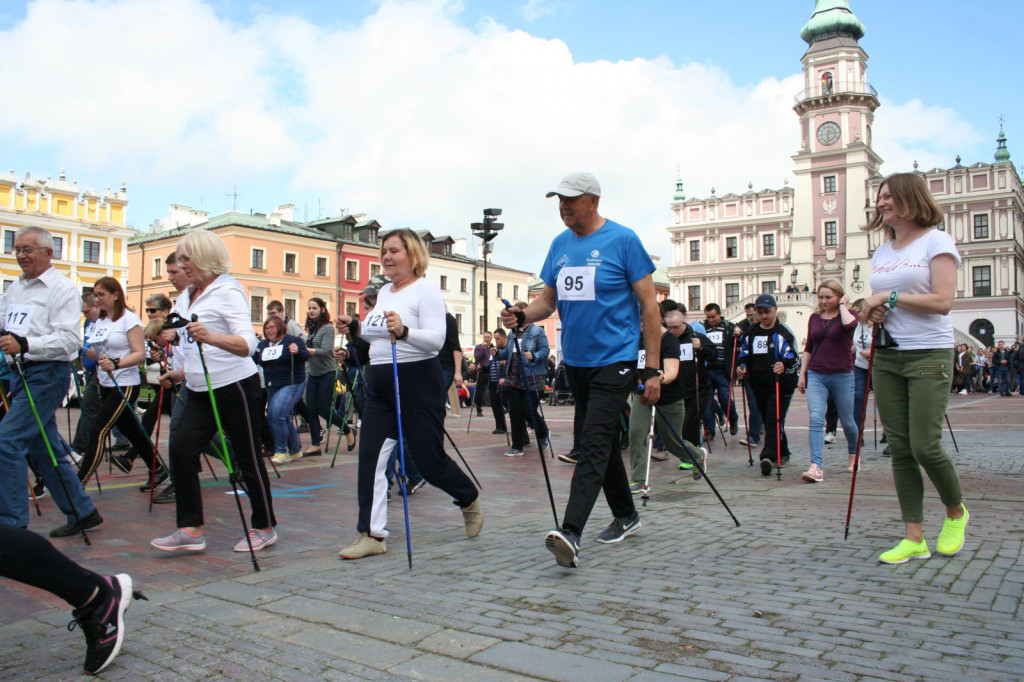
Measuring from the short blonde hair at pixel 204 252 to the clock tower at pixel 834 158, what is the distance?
221 ft

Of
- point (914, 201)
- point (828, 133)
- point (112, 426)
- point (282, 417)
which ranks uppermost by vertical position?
point (828, 133)

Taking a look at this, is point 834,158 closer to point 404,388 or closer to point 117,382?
point 117,382

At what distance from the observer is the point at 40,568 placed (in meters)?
3.00

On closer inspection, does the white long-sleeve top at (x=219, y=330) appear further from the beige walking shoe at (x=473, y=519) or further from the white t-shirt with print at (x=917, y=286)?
the white t-shirt with print at (x=917, y=286)

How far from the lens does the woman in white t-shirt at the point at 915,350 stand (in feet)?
14.4

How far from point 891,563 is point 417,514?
11.6 feet

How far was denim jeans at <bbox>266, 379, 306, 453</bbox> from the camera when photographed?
33.5 feet

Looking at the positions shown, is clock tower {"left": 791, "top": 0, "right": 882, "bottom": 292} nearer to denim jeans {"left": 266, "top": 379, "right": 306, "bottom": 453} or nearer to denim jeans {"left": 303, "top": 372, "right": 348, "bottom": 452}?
denim jeans {"left": 303, "top": 372, "right": 348, "bottom": 452}

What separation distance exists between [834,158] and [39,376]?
7123 cm

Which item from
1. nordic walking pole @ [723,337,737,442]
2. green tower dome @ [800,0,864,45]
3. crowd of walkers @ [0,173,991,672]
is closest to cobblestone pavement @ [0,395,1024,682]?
crowd of walkers @ [0,173,991,672]

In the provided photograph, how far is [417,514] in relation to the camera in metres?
6.47

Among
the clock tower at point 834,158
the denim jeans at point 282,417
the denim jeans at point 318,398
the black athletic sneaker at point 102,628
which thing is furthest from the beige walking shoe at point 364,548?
the clock tower at point 834,158

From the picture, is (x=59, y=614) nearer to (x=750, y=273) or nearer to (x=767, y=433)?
(x=767, y=433)

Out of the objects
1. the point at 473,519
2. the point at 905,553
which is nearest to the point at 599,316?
the point at 473,519
